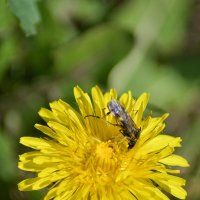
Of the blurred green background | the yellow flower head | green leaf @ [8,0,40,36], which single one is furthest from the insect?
green leaf @ [8,0,40,36]

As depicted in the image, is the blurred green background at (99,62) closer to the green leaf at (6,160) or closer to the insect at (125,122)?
the green leaf at (6,160)

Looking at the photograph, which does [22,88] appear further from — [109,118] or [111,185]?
[111,185]

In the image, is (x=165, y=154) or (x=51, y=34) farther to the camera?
(x=51, y=34)

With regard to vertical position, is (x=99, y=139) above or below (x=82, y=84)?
below

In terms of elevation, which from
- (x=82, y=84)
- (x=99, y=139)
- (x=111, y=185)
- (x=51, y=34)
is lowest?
(x=111, y=185)

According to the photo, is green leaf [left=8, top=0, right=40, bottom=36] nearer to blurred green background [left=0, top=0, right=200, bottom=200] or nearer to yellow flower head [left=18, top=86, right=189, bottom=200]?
blurred green background [left=0, top=0, right=200, bottom=200]

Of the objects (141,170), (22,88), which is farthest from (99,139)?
(22,88)

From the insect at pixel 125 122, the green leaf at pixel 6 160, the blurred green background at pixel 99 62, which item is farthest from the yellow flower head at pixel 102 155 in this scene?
the green leaf at pixel 6 160
